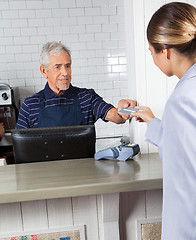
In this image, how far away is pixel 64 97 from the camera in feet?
7.77

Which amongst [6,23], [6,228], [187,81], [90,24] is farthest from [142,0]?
[6,23]

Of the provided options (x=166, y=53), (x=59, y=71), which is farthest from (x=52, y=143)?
(x=59, y=71)

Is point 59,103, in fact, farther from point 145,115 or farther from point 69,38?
Answer: point 69,38

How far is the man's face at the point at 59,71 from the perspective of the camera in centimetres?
234

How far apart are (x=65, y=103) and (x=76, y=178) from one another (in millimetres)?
1212

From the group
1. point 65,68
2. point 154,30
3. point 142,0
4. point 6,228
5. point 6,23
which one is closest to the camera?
point 154,30

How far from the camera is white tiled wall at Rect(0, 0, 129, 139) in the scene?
382cm

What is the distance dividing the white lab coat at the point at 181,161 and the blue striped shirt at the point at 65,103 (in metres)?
1.45

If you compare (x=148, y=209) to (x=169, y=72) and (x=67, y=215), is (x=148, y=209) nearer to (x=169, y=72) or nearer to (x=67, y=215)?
(x=67, y=215)

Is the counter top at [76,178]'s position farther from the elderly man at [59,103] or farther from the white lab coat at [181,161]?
the elderly man at [59,103]

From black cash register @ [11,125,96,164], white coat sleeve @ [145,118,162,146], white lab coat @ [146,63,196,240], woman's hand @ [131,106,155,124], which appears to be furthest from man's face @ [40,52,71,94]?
white lab coat @ [146,63,196,240]

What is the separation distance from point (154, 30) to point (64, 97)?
1.47 m

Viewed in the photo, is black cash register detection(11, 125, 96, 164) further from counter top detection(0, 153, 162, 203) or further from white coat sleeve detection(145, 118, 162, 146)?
white coat sleeve detection(145, 118, 162, 146)

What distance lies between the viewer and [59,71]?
Result: 7.75ft
